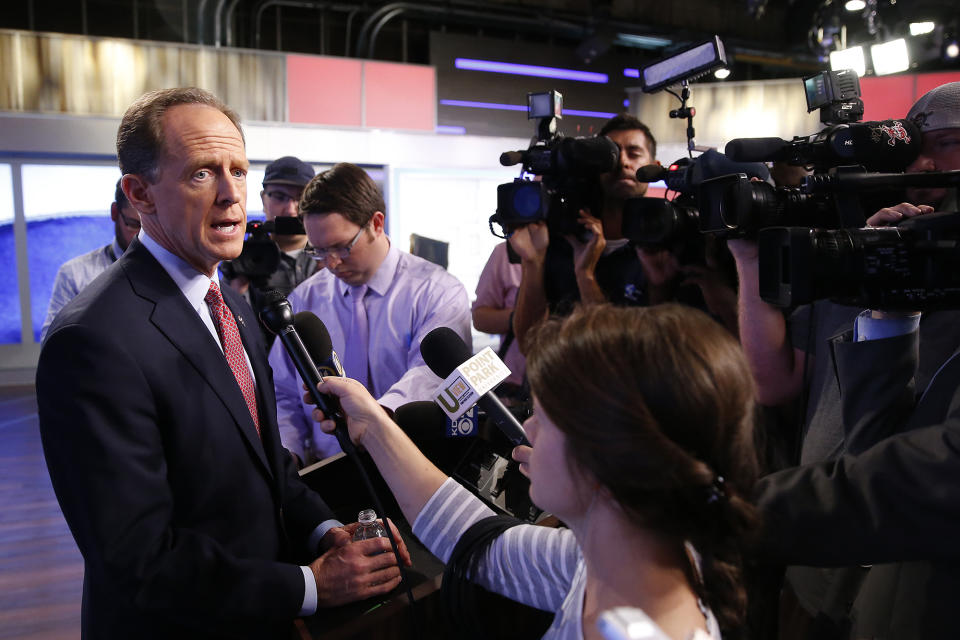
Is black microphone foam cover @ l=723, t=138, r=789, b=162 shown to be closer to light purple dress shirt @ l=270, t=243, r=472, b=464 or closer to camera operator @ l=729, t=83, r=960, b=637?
camera operator @ l=729, t=83, r=960, b=637

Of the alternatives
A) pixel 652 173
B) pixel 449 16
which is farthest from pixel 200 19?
pixel 652 173

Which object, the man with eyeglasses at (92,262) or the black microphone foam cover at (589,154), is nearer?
the black microphone foam cover at (589,154)

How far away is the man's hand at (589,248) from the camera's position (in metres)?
2.01

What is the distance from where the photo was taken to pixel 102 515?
0.92m

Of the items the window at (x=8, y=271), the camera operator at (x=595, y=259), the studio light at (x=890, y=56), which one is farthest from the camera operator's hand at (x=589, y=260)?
the window at (x=8, y=271)

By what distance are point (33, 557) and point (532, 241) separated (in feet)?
8.37

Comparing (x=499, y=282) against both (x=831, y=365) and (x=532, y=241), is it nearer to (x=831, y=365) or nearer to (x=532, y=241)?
(x=532, y=241)

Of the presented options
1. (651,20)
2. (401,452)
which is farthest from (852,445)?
(651,20)

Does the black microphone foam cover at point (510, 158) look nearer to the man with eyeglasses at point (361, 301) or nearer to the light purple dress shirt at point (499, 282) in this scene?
the man with eyeglasses at point (361, 301)

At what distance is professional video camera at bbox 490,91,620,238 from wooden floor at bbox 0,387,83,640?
84.2 inches

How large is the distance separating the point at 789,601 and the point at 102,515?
1.34m

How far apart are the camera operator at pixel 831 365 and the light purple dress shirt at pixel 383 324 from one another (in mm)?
873

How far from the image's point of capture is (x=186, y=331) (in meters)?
1.04

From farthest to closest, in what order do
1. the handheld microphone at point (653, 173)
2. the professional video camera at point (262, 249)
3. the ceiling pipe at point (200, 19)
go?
the ceiling pipe at point (200, 19)
the professional video camera at point (262, 249)
the handheld microphone at point (653, 173)
